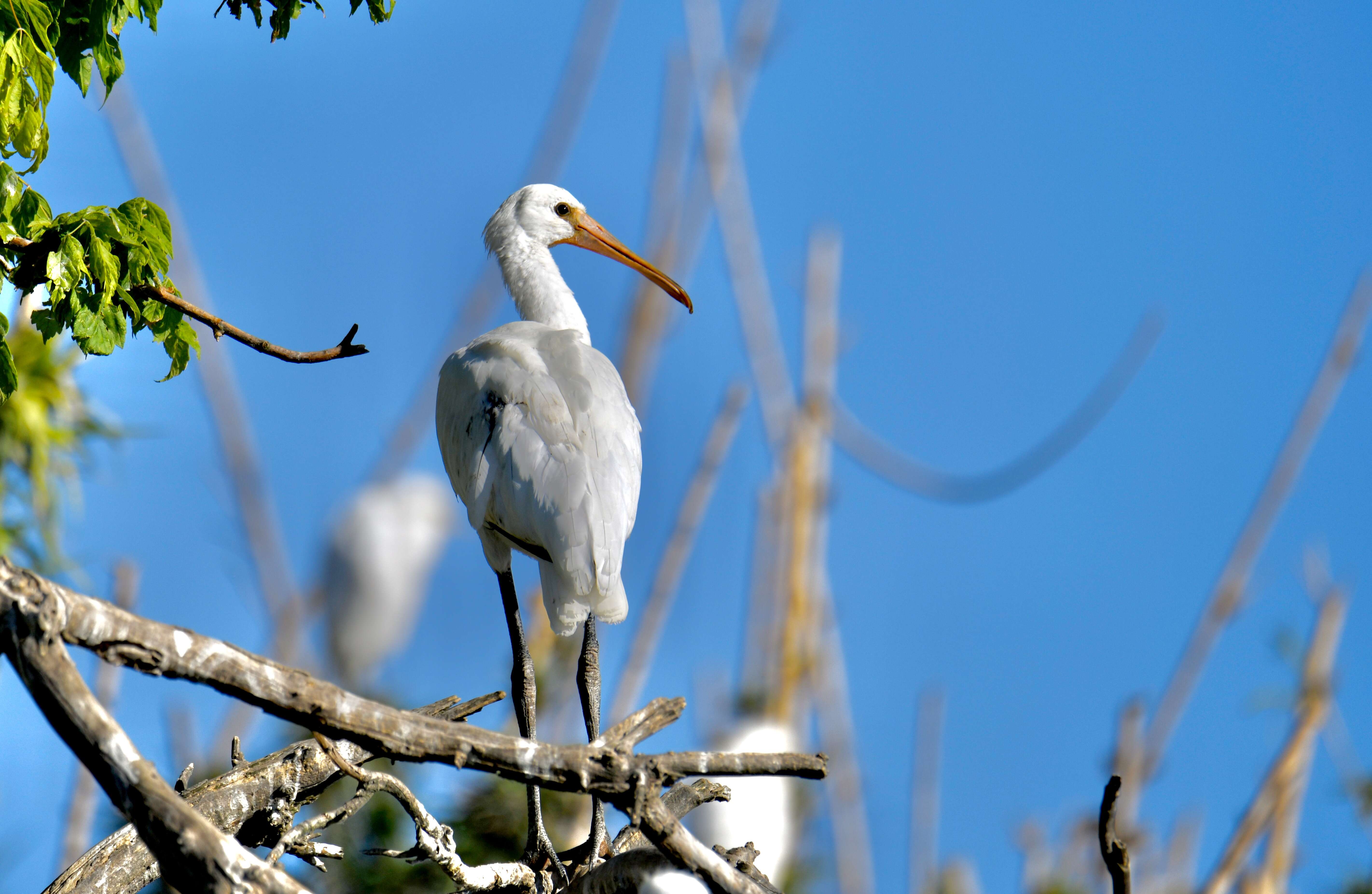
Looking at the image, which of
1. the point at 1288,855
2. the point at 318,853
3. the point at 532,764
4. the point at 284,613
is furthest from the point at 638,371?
the point at 532,764

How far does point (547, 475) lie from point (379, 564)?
11126 millimetres

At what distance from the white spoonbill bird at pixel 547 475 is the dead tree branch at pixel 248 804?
431mm

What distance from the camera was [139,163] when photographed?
10.7 m

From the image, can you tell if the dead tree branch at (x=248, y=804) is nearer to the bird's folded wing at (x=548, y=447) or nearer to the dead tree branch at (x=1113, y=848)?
the bird's folded wing at (x=548, y=447)

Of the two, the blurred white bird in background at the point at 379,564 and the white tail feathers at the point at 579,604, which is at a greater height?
the blurred white bird in background at the point at 379,564

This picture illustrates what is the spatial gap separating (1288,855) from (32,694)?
7.76 metres

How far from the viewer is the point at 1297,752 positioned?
7.50 m

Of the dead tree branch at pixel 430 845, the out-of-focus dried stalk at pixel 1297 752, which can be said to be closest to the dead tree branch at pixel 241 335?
the dead tree branch at pixel 430 845

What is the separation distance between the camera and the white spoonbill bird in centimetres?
356

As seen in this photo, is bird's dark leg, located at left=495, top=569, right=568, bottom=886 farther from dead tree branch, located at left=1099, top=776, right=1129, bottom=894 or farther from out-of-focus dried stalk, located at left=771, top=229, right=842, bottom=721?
out-of-focus dried stalk, located at left=771, top=229, right=842, bottom=721

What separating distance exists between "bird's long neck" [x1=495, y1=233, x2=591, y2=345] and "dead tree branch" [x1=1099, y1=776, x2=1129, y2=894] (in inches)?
113

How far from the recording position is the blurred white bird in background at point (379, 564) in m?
14.4

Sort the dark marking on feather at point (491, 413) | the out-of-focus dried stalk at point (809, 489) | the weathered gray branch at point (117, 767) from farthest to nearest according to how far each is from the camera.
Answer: the out-of-focus dried stalk at point (809, 489) → the dark marking on feather at point (491, 413) → the weathered gray branch at point (117, 767)

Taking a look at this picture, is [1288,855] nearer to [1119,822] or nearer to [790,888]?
[1119,822]
